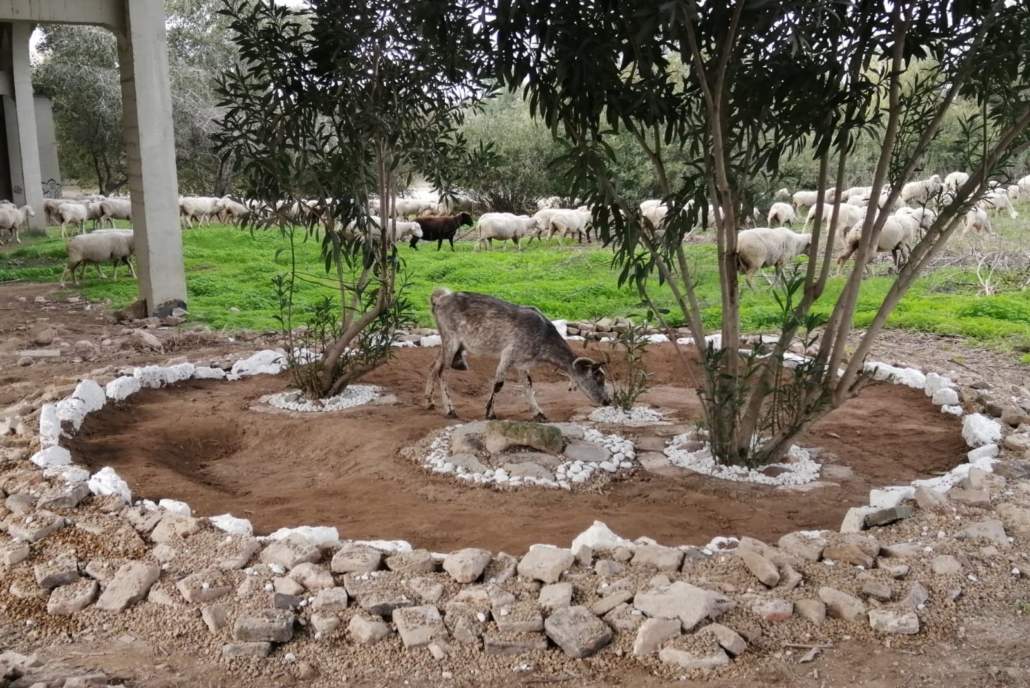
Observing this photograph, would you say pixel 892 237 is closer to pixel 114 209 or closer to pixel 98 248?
pixel 98 248

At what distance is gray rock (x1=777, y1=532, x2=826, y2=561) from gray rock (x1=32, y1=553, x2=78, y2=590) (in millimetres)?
3754

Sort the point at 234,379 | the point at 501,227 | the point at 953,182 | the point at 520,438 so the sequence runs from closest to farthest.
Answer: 1. the point at 520,438
2. the point at 234,379
3. the point at 953,182
4. the point at 501,227

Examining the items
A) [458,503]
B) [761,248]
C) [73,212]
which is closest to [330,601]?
[458,503]

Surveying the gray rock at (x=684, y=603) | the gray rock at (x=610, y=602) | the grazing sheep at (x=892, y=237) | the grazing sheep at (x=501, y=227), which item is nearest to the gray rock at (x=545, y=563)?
the gray rock at (x=610, y=602)

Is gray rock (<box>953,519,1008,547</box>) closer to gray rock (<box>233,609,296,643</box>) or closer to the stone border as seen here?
the stone border

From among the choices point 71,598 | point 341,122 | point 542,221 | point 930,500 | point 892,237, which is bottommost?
point 71,598

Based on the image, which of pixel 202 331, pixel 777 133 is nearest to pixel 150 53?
pixel 202 331

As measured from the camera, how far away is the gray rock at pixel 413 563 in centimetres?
471

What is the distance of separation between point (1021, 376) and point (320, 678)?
863 cm

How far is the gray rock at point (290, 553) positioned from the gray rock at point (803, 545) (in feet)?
8.22

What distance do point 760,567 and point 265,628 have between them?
2.40m

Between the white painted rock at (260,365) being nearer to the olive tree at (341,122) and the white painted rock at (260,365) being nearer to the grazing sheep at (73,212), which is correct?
the olive tree at (341,122)

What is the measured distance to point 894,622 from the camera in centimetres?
422

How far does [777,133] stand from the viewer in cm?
607
